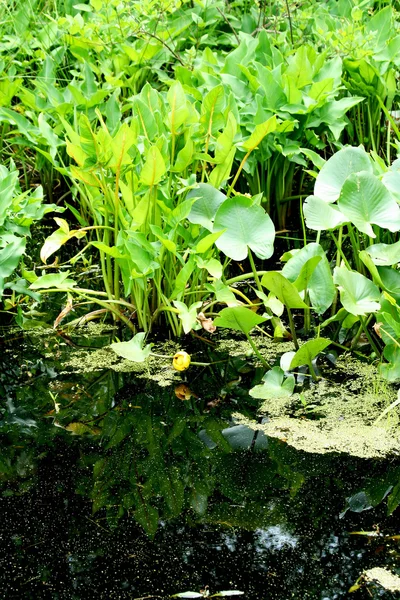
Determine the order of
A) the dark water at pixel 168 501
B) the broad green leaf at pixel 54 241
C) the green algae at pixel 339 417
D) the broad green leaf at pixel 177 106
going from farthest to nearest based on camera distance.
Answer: the broad green leaf at pixel 54 241 → the broad green leaf at pixel 177 106 → the green algae at pixel 339 417 → the dark water at pixel 168 501

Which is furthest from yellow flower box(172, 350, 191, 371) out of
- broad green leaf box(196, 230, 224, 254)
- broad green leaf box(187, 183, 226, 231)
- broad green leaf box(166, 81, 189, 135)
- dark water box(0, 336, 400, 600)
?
broad green leaf box(166, 81, 189, 135)

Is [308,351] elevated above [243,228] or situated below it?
below

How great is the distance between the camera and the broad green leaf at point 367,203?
183 cm

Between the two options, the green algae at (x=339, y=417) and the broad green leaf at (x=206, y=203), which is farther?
the broad green leaf at (x=206, y=203)

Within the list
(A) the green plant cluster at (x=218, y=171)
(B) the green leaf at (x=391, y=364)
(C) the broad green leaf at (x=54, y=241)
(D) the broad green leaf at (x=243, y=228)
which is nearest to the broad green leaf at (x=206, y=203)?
(A) the green plant cluster at (x=218, y=171)

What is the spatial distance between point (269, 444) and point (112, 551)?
46 centimetres

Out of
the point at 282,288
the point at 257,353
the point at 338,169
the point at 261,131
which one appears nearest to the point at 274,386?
the point at 257,353

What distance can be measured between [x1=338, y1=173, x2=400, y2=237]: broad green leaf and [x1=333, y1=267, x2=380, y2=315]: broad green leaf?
0.12 meters

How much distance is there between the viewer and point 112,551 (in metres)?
1.31

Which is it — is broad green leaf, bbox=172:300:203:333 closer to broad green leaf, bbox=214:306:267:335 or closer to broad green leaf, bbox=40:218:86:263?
broad green leaf, bbox=214:306:267:335

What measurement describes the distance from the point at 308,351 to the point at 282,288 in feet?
0.51

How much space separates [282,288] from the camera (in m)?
1.79

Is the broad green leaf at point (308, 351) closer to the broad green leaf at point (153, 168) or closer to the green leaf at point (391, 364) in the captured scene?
the green leaf at point (391, 364)

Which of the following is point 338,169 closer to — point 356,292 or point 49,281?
point 356,292
